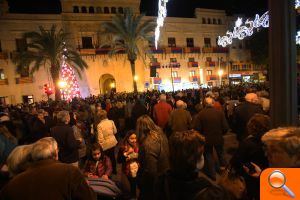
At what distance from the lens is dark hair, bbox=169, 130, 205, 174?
2.29m

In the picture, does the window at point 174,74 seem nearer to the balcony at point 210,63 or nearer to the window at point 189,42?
the window at point 189,42

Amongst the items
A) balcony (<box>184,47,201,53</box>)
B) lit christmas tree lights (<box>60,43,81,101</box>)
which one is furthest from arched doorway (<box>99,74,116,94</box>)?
balcony (<box>184,47,201,53</box>)

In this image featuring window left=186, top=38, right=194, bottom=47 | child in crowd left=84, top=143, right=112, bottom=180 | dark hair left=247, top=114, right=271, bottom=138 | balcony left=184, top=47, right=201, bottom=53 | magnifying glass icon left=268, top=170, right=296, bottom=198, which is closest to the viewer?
magnifying glass icon left=268, top=170, right=296, bottom=198

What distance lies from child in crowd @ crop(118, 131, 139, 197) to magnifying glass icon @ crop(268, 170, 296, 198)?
351 centimetres

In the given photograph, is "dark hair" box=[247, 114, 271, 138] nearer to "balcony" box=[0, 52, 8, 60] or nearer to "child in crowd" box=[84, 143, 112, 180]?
"child in crowd" box=[84, 143, 112, 180]

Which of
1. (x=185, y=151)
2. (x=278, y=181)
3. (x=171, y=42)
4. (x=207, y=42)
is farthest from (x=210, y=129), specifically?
(x=207, y=42)

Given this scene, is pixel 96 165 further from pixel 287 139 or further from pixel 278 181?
pixel 278 181

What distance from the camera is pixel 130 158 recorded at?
4797mm

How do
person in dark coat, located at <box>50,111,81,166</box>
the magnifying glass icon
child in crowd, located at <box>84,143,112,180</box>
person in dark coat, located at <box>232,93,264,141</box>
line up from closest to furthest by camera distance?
the magnifying glass icon
child in crowd, located at <box>84,143,112,180</box>
person in dark coat, located at <box>50,111,81,166</box>
person in dark coat, located at <box>232,93,264,141</box>

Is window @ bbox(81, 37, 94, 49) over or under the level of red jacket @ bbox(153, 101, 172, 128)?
over

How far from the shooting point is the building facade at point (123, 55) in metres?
29.3

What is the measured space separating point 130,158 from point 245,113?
2787 millimetres

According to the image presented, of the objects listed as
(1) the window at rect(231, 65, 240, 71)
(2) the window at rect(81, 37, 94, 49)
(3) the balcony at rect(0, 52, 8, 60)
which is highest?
(2) the window at rect(81, 37, 94, 49)

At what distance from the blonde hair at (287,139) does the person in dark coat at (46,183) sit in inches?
69.0
